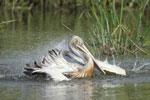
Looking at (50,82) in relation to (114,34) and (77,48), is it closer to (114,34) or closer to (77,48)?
(77,48)

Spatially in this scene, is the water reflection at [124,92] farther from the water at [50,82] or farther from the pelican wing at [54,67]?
the pelican wing at [54,67]

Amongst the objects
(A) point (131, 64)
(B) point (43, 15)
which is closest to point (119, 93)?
(A) point (131, 64)

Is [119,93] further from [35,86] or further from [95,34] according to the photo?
[95,34]

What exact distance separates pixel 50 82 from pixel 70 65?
508 mm

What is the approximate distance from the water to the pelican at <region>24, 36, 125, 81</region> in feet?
0.44

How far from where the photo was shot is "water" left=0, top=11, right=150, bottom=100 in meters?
6.17

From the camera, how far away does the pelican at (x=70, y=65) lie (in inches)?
291

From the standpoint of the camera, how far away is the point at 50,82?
24.0ft

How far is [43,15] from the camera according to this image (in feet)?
60.4

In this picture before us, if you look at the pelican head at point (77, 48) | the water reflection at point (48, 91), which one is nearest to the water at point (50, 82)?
the water reflection at point (48, 91)

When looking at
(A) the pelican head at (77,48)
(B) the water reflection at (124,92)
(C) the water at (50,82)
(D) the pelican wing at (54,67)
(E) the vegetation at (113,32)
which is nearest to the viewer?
(B) the water reflection at (124,92)

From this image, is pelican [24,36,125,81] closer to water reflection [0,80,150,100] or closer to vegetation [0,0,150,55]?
water reflection [0,80,150,100]

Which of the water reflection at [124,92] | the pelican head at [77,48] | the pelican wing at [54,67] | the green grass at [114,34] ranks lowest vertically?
the water reflection at [124,92]

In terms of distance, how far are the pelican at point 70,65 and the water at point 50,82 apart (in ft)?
0.44
